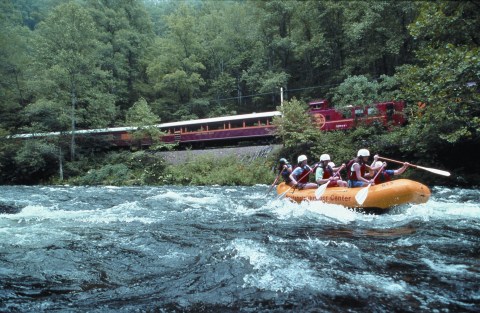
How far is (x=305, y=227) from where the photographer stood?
22.2 feet

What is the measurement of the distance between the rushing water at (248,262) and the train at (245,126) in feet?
39.3

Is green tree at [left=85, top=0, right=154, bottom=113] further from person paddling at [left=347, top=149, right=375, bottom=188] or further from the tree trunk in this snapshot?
person paddling at [left=347, top=149, right=375, bottom=188]

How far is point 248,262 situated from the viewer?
4.53m

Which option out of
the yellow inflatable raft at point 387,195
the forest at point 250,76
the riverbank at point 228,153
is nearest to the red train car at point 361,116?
the forest at point 250,76

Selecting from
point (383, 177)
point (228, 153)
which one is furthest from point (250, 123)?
point (383, 177)

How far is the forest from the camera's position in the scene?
474 inches

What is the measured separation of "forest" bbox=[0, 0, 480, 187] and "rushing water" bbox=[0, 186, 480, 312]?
4.28m

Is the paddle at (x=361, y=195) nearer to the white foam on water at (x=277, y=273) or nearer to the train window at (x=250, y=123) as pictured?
the white foam on water at (x=277, y=273)

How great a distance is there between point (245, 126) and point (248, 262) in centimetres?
2060

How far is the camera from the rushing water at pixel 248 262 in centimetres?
332

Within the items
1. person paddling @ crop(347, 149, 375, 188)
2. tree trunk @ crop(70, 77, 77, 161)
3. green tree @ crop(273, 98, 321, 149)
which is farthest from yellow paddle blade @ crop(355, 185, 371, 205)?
tree trunk @ crop(70, 77, 77, 161)

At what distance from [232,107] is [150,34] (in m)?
17.6

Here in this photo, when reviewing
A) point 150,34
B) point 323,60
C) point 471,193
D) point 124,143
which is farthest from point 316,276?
point 150,34

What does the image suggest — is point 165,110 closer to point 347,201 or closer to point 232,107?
point 232,107
